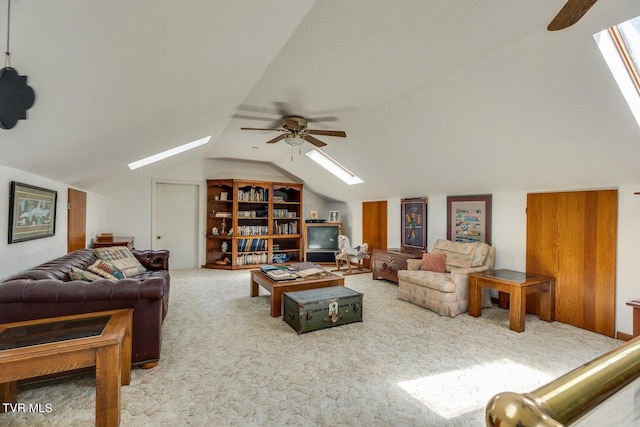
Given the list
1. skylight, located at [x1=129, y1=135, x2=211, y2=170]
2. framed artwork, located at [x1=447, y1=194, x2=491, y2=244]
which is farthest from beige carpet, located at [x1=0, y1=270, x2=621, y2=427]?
skylight, located at [x1=129, y1=135, x2=211, y2=170]

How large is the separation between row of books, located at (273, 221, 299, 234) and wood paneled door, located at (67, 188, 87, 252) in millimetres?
3649

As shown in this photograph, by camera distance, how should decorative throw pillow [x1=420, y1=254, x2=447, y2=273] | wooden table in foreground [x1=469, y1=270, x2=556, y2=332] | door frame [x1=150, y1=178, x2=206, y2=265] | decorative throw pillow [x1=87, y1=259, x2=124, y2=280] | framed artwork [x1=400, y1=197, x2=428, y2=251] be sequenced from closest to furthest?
decorative throw pillow [x1=87, y1=259, x2=124, y2=280]
wooden table in foreground [x1=469, y1=270, x2=556, y2=332]
decorative throw pillow [x1=420, y1=254, x2=447, y2=273]
framed artwork [x1=400, y1=197, x2=428, y2=251]
door frame [x1=150, y1=178, x2=206, y2=265]

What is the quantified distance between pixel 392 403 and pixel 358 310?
54.3 inches

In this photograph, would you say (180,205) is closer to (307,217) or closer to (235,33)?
(307,217)

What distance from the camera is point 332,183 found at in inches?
259

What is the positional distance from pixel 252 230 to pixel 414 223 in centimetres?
355

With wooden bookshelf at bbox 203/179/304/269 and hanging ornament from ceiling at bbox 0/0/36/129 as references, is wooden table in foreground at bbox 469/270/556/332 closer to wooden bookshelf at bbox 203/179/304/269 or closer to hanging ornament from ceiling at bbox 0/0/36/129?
hanging ornament from ceiling at bbox 0/0/36/129

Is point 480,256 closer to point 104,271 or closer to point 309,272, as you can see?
point 309,272

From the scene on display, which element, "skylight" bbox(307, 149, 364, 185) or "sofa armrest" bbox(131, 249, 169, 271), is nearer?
"sofa armrest" bbox(131, 249, 169, 271)

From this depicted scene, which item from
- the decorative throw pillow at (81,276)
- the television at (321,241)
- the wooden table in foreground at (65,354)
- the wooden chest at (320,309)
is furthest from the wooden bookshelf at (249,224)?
the wooden table in foreground at (65,354)

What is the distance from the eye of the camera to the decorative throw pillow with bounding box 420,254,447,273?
4199 mm

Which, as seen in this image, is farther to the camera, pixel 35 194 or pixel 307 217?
pixel 307 217

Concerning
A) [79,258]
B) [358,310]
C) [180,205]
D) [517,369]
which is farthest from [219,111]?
[180,205]

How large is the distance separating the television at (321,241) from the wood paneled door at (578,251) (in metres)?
3.93
